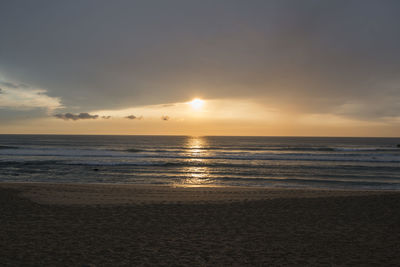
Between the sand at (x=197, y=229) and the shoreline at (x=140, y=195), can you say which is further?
the shoreline at (x=140, y=195)

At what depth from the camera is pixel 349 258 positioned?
21.5 ft

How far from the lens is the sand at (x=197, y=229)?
648 centimetres

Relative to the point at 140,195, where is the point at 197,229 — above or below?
above

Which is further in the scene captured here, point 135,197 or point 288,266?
point 135,197

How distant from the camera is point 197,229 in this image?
8711mm

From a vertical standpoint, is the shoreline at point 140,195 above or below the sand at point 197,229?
below

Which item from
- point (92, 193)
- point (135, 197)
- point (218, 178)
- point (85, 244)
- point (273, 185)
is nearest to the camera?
point (85, 244)

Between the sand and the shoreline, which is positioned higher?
the sand

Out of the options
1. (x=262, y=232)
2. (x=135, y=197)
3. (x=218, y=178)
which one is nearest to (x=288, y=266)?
(x=262, y=232)

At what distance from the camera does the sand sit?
255 inches

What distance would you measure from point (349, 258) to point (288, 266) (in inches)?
66.1

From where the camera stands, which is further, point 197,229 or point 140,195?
point 140,195

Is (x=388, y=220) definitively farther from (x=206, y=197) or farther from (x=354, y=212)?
(x=206, y=197)

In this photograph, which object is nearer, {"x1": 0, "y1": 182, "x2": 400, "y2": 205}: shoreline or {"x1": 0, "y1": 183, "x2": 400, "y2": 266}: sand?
{"x1": 0, "y1": 183, "x2": 400, "y2": 266}: sand
